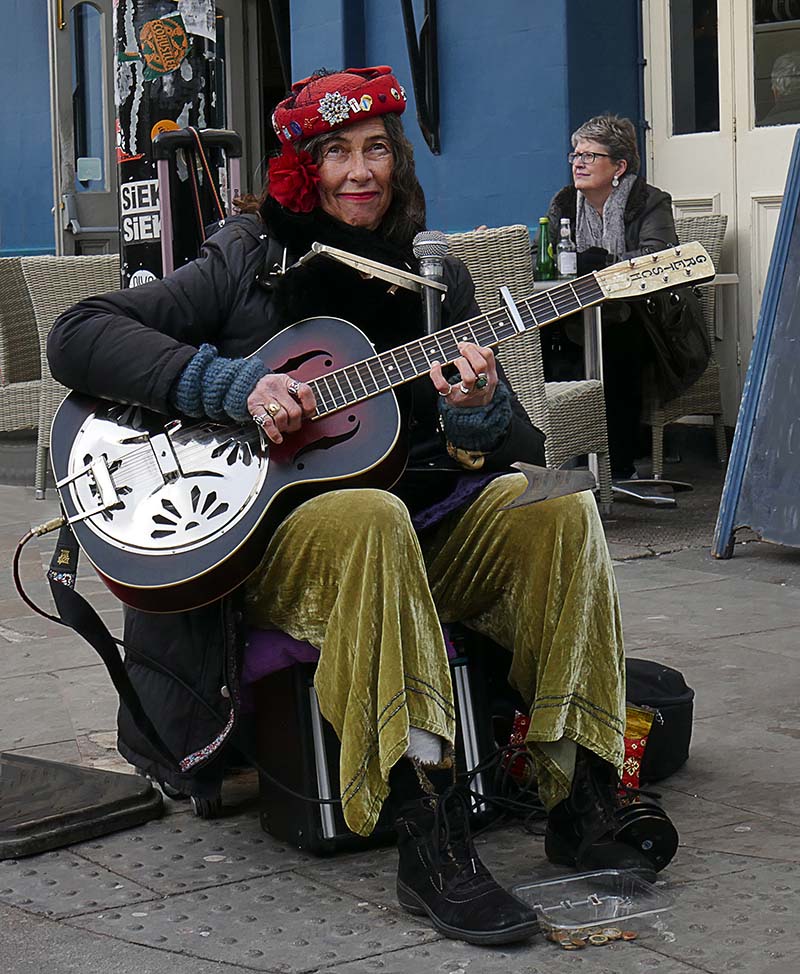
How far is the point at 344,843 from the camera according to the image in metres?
3.08

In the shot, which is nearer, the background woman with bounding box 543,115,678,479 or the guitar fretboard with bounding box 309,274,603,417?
the guitar fretboard with bounding box 309,274,603,417

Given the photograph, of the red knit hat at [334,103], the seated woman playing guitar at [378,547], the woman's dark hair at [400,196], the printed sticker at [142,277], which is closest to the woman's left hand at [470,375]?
the seated woman playing guitar at [378,547]

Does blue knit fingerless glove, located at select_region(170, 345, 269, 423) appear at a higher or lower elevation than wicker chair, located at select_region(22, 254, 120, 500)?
lower

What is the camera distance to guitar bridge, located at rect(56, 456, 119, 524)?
3.05 meters

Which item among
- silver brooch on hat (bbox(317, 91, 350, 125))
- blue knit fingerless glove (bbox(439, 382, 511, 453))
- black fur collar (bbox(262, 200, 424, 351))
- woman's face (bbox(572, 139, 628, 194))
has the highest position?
woman's face (bbox(572, 139, 628, 194))

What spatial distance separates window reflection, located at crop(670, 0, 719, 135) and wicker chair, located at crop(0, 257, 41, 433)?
324 cm

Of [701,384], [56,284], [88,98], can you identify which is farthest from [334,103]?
[88,98]

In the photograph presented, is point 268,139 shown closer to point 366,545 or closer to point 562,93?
point 562,93

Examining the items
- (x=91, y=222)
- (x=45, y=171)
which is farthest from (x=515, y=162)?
(x=45, y=171)

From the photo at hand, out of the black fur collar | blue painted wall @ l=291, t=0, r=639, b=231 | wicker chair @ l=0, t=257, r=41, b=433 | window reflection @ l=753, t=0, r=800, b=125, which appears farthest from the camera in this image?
wicker chair @ l=0, t=257, r=41, b=433

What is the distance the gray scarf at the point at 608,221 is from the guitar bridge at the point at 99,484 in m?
4.19

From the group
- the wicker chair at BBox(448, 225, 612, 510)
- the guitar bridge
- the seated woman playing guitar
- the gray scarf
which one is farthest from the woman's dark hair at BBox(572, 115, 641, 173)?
the guitar bridge

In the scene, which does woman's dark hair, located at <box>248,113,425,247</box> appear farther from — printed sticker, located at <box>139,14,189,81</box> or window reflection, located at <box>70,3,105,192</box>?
window reflection, located at <box>70,3,105,192</box>

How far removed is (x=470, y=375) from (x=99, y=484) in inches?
29.4
